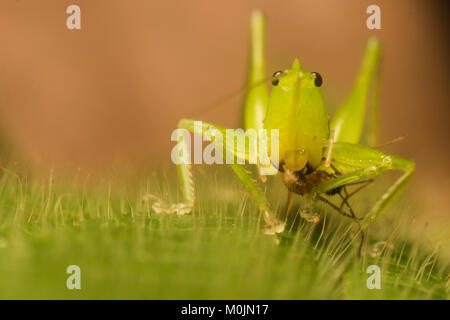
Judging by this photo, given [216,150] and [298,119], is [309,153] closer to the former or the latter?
[298,119]

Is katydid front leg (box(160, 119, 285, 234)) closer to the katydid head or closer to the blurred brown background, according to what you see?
the katydid head

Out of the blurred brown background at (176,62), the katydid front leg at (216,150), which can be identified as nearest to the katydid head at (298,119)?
the katydid front leg at (216,150)

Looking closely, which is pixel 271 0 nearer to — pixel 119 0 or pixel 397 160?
pixel 119 0

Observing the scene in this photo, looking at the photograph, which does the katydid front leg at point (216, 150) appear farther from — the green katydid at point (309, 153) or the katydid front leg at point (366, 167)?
the katydid front leg at point (366, 167)

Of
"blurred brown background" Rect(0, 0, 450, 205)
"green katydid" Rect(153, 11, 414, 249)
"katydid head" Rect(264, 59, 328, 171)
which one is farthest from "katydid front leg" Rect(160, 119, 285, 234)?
"blurred brown background" Rect(0, 0, 450, 205)

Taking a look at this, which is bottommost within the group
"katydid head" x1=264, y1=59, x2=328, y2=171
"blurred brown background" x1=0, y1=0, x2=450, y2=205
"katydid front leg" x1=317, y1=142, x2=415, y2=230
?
"katydid front leg" x1=317, y1=142, x2=415, y2=230
